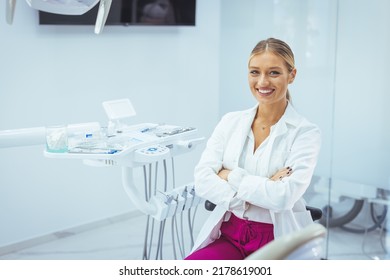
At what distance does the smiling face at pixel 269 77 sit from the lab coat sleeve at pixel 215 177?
0.59ft

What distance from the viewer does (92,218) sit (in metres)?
3.28

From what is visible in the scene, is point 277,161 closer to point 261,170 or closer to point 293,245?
point 261,170

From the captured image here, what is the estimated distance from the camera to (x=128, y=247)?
3.00m

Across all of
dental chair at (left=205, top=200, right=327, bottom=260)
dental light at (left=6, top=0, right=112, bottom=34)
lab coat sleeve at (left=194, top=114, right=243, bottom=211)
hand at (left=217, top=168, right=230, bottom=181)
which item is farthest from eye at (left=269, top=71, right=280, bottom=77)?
dental chair at (left=205, top=200, right=327, bottom=260)

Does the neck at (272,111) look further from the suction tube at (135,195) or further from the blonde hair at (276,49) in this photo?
the suction tube at (135,195)

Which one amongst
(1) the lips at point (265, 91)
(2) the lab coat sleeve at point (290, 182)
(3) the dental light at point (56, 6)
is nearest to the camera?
(3) the dental light at point (56, 6)

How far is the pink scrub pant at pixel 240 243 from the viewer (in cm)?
179

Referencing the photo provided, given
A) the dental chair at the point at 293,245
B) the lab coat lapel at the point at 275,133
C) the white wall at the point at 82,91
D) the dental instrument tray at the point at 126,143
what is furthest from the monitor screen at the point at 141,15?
the dental chair at the point at 293,245

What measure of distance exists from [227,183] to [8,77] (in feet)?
4.87

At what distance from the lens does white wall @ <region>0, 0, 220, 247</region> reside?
287cm

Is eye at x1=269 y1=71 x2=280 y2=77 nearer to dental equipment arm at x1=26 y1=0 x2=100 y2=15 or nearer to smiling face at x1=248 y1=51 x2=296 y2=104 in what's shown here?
smiling face at x1=248 y1=51 x2=296 y2=104

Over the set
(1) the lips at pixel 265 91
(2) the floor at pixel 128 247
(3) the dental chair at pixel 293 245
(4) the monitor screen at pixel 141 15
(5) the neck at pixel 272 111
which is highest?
(4) the monitor screen at pixel 141 15
